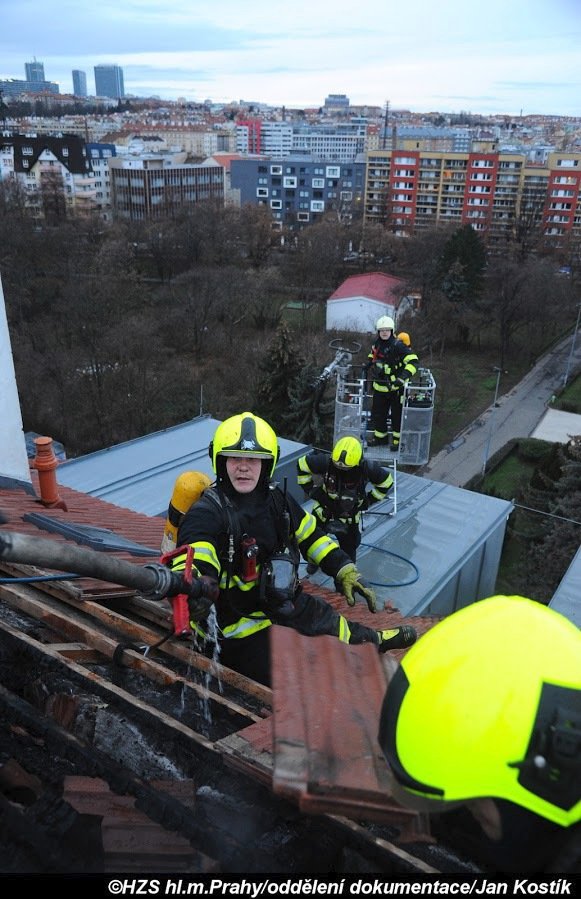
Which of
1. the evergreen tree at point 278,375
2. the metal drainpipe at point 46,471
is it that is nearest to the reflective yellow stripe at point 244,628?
the metal drainpipe at point 46,471

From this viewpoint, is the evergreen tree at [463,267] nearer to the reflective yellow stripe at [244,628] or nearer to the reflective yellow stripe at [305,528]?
the reflective yellow stripe at [305,528]

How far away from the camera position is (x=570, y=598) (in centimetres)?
834

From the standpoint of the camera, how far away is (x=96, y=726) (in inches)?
113

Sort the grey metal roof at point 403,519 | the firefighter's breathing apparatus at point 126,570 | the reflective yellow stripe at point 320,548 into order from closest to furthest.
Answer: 1. the firefighter's breathing apparatus at point 126,570
2. the reflective yellow stripe at point 320,548
3. the grey metal roof at point 403,519

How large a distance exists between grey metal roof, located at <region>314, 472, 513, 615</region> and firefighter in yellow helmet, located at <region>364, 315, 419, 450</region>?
128 centimetres

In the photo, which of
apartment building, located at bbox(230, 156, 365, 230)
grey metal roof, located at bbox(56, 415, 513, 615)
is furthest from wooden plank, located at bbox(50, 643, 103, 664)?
apartment building, located at bbox(230, 156, 365, 230)

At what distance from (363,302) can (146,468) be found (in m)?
35.2

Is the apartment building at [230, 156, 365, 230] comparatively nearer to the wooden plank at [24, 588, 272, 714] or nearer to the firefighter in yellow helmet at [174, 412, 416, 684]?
the firefighter in yellow helmet at [174, 412, 416, 684]

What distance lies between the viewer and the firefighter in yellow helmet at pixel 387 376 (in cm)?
1073

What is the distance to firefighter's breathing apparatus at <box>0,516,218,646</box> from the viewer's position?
207cm

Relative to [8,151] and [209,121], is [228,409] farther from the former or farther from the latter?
[209,121]

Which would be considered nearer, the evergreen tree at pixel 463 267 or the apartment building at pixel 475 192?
the evergreen tree at pixel 463 267

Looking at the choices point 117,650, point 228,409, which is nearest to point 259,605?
point 117,650

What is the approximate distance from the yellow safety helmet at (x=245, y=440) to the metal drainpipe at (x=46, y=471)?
2354 millimetres
